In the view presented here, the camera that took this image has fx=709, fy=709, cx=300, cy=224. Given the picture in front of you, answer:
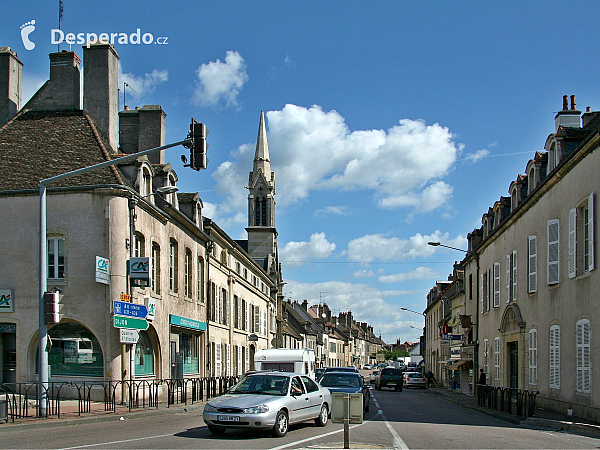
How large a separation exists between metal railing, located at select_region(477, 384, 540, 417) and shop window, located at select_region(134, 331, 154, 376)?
13.4m

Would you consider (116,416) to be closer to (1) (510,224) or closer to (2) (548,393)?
(2) (548,393)

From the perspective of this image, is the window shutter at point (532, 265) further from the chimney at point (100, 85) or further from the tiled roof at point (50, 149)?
the chimney at point (100, 85)

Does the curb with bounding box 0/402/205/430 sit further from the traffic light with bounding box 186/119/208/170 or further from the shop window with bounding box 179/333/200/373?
the shop window with bounding box 179/333/200/373

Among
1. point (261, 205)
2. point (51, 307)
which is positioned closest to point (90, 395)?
point (51, 307)

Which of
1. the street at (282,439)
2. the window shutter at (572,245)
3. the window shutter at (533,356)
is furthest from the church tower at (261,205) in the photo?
the street at (282,439)

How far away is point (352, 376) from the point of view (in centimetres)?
2328

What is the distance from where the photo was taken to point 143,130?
33125 millimetres

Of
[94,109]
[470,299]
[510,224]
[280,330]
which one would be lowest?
[280,330]

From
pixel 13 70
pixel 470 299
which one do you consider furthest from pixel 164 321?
pixel 470 299

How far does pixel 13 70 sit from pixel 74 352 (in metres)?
12.4

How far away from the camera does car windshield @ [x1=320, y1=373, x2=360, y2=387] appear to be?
2269 cm

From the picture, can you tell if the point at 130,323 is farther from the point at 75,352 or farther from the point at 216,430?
the point at 216,430

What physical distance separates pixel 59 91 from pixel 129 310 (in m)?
10.2

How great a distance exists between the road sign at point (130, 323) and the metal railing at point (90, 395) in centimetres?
193
